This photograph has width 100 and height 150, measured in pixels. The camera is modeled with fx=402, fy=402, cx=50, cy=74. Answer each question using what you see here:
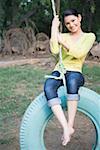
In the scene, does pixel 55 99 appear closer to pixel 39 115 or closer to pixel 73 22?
pixel 39 115

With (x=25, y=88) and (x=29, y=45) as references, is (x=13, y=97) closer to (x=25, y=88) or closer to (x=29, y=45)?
(x=25, y=88)

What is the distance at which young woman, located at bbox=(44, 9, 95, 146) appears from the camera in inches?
98.3

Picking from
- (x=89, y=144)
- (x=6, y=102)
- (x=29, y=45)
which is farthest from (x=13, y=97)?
(x=29, y=45)

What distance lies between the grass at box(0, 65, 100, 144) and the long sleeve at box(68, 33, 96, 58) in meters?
1.18

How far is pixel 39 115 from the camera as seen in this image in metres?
2.64

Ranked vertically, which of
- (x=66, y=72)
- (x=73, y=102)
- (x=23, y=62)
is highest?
(x=66, y=72)

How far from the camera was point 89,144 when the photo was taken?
3.28 m

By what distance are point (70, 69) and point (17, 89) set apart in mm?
2930

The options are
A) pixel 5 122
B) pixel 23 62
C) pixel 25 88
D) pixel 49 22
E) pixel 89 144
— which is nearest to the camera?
pixel 89 144

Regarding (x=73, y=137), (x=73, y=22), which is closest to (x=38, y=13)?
(x=73, y=137)

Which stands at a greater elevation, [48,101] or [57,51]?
[57,51]

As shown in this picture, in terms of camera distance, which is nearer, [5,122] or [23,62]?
[5,122]

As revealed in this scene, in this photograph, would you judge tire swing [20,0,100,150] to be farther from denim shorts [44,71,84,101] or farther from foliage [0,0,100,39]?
foliage [0,0,100,39]

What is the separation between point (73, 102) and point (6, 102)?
2.22 m
